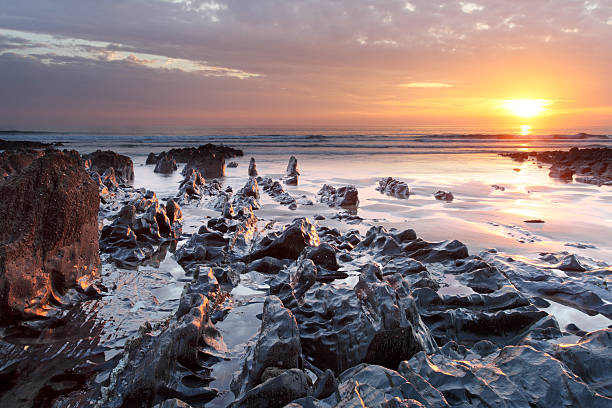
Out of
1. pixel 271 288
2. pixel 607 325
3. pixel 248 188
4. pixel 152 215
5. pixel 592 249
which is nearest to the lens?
pixel 607 325

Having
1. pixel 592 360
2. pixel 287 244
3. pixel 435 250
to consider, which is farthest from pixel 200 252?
pixel 592 360

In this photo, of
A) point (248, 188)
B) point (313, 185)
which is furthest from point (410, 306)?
point (313, 185)

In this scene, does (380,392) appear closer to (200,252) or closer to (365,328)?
(365,328)

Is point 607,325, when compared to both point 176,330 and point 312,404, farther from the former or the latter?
point 176,330

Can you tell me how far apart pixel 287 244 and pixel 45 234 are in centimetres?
289

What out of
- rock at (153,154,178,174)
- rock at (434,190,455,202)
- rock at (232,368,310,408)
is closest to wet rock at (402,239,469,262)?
rock at (232,368,310,408)

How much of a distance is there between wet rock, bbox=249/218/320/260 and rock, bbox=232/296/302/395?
8.29ft

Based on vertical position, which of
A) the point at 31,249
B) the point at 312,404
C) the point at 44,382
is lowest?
the point at 44,382

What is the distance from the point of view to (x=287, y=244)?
5438 mm

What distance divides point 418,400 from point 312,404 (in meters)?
0.60

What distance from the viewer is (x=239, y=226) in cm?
666

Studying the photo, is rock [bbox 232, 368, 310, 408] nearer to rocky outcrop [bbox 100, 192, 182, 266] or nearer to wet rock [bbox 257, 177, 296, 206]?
rocky outcrop [bbox 100, 192, 182, 266]

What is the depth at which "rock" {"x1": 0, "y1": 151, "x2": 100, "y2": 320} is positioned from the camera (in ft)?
11.0

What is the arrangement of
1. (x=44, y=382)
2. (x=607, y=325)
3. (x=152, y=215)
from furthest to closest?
1. (x=152, y=215)
2. (x=607, y=325)
3. (x=44, y=382)
